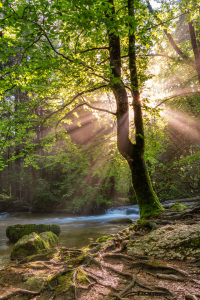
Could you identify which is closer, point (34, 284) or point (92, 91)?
point (34, 284)

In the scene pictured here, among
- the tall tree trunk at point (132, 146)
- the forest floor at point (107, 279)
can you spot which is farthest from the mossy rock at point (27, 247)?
the tall tree trunk at point (132, 146)

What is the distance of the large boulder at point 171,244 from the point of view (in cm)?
396

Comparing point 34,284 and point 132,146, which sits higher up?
point 132,146

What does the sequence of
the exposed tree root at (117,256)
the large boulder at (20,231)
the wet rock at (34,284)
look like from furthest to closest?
the large boulder at (20,231) → the exposed tree root at (117,256) → the wet rock at (34,284)

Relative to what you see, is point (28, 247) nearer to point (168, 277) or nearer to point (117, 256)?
point (117, 256)

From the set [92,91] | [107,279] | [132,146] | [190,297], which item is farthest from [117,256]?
[92,91]

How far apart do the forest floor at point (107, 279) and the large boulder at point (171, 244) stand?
0.18 metres

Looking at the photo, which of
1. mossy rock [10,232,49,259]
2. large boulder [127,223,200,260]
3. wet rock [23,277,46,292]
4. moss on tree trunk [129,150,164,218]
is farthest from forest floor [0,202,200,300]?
moss on tree trunk [129,150,164,218]

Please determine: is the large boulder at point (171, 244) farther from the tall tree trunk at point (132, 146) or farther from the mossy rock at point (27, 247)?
the mossy rock at point (27, 247)

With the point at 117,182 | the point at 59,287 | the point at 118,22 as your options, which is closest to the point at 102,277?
the point at 59,287

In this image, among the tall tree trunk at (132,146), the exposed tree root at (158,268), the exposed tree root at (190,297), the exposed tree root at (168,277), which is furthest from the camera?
the tall tree trunk at (132,146)

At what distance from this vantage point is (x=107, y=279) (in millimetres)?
3564

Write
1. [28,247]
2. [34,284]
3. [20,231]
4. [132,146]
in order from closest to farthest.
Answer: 1. [34,284]
2. [28,247]
3. [132,146]
4. [20,231]

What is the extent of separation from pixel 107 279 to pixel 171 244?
5.46 ft
